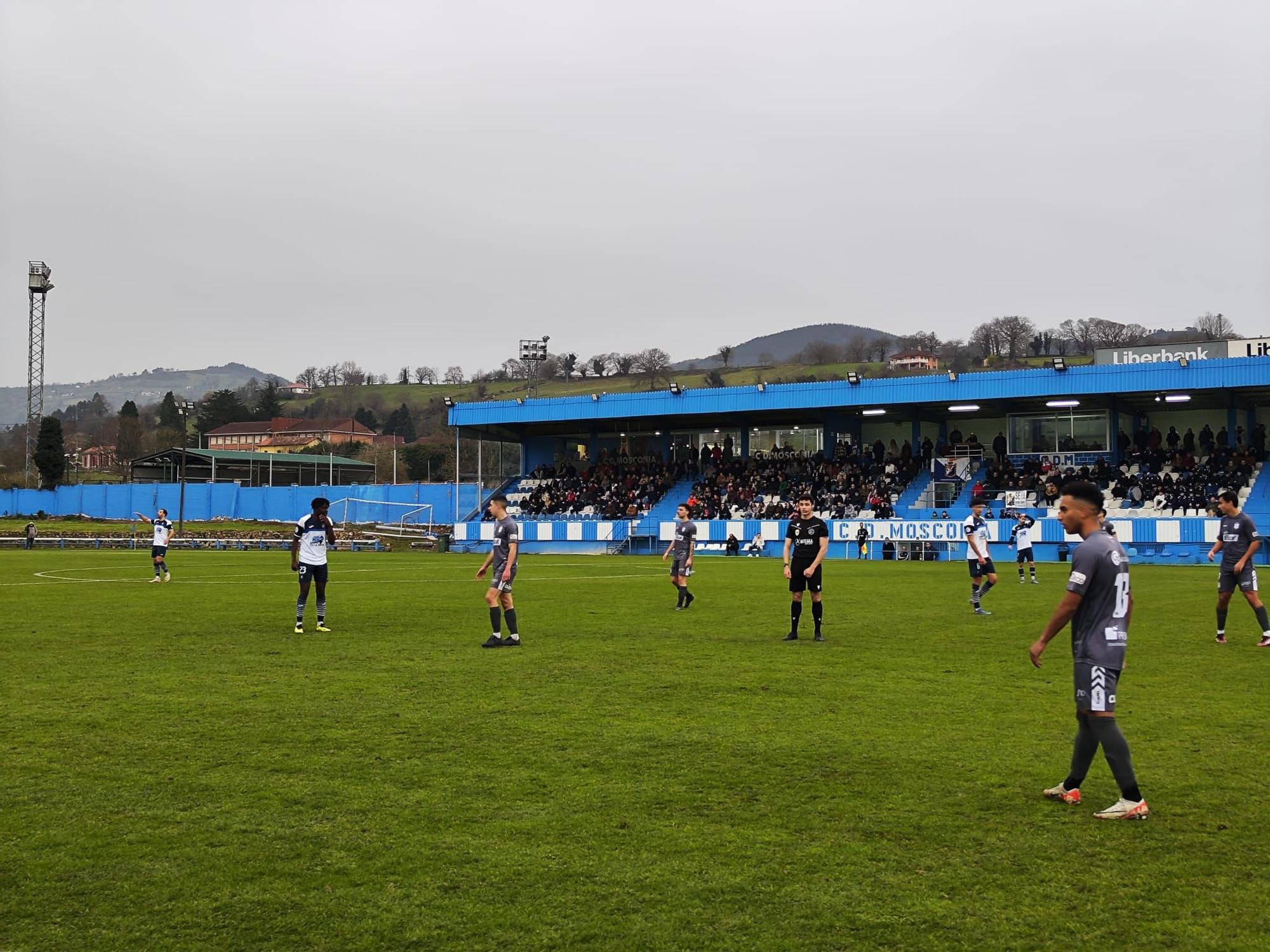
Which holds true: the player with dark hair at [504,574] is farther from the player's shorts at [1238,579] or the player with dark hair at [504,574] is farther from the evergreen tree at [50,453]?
the evergreen tree at [50,453]

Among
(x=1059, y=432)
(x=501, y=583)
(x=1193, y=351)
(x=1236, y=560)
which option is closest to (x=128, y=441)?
(x=1059, y=432)

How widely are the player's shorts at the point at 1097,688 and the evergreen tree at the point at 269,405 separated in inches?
6561

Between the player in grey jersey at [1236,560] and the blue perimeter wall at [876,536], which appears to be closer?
the player in grey jersey at [1236,560]

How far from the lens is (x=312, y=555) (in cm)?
1745

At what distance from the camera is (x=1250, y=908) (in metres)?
5.40

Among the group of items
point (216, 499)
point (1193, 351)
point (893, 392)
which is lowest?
point (216, 499)

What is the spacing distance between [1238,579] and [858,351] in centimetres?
10746


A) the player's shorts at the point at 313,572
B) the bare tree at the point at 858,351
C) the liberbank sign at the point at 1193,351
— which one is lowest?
the player's shorts at the point at 313,572

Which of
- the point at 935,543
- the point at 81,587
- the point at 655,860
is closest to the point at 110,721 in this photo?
the point at 655,860

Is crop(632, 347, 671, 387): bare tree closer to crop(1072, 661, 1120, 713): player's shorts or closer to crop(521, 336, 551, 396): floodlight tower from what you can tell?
crop(521, 336, 551, 396): floodlight tower

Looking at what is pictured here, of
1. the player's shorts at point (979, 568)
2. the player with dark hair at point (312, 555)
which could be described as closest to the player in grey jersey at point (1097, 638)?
the player with dark hair at point (312, 555)

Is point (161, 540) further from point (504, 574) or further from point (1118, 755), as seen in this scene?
point (1118, 755)

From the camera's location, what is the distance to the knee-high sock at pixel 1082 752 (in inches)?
285

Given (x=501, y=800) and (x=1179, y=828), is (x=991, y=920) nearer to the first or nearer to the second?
(x=1179, y=828)
